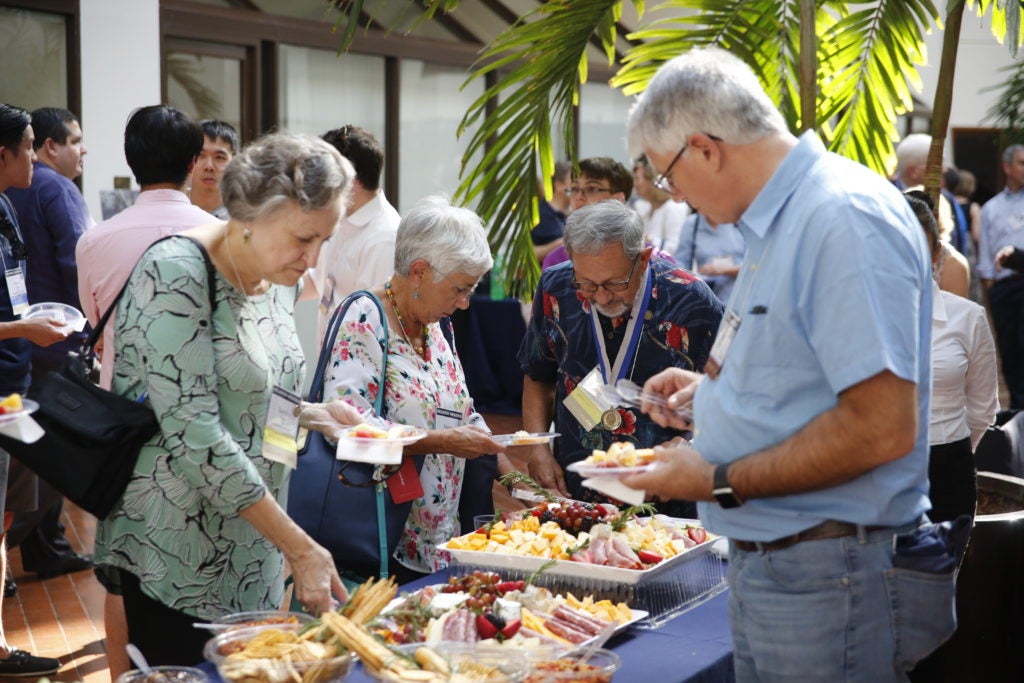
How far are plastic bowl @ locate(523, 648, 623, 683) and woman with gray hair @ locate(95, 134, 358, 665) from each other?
440mm

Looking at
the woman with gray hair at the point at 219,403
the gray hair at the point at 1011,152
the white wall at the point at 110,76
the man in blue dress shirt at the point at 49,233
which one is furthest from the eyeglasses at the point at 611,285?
the gray hair at the point at 1011,152

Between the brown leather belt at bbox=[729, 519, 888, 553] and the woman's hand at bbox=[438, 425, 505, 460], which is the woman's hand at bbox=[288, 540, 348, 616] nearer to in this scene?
the woman's hand at bbox=[438, 425, 505, 460]

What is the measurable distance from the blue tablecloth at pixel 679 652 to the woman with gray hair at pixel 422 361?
0.38m

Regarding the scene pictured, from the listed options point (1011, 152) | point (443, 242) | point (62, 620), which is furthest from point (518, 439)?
point (1011, 152)

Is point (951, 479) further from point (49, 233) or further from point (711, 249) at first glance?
point (711, 249)

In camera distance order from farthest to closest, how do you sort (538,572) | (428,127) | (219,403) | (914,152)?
(428,127) < (914,152) < (538,572) < (219,403)

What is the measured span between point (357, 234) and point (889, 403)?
2988mm

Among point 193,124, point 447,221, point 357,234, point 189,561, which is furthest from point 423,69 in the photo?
point 189,561

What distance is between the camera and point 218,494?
217cm

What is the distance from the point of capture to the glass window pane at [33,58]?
21.3 ft

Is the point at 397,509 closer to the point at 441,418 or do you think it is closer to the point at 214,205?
the point at 441,418

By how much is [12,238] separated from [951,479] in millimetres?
3106

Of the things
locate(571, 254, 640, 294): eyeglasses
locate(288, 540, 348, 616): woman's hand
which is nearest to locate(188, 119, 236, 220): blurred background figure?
locate(571, 254, 640, 294): eyeglasses

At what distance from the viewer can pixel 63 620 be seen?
15.3 ft
